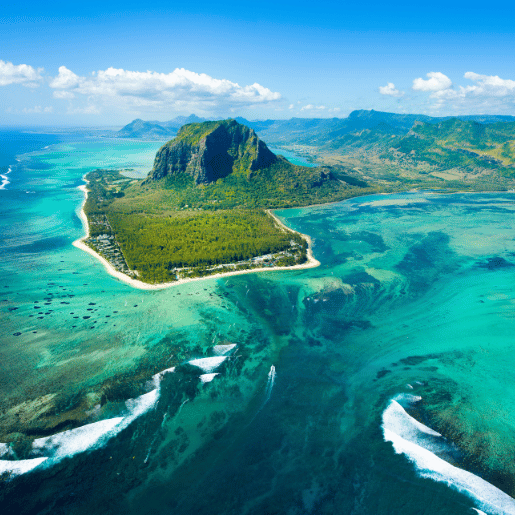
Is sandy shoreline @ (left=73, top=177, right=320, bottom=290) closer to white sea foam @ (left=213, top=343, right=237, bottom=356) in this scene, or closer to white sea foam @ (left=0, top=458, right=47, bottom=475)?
white sea foam @ (left=213, top=343, right=237, bottom=356)

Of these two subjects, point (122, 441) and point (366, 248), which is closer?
point (122, 441)

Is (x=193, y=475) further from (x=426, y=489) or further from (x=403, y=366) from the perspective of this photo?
(x=403, y=366)

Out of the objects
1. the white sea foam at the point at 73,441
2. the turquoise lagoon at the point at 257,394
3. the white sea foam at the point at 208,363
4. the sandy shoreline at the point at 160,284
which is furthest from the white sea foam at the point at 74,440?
the sandy shoreline at the point at 160,284

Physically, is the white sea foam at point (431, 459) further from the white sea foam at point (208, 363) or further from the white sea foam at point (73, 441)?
the white sea foam at point (73, 441)

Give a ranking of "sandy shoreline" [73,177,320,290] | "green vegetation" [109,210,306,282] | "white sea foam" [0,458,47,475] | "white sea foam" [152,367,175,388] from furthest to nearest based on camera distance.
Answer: "green vegetation" [109,210,306,282], "sandy shoreline" [73,177,320,290], "white sea foam" [152,367,175,388], "white sea foam" [0,458,47,475]

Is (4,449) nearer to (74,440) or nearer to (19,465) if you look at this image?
(19,465)

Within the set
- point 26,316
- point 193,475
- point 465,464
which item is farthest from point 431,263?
point 26,316

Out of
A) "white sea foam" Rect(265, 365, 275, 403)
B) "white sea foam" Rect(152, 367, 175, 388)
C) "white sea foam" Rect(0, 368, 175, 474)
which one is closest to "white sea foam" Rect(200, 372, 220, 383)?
"white sea foam" Rect(152, 367, 175, 388)
